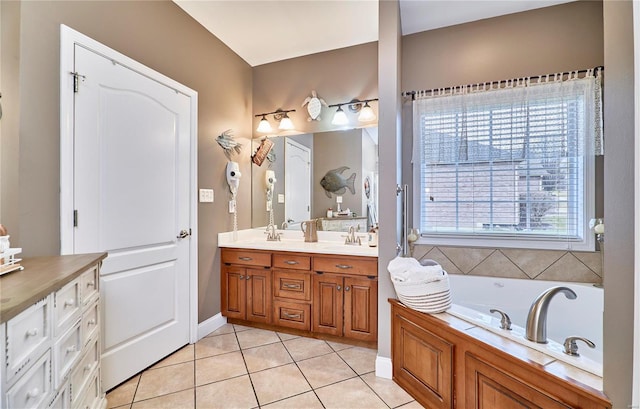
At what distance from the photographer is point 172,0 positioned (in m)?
2.24

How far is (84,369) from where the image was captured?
1.31 metres

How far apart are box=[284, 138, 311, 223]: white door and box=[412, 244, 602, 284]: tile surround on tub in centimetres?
121

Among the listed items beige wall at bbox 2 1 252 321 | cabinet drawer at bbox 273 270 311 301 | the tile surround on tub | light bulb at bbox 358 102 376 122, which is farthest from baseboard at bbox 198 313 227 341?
light bulb at bbox 358 102 376 122

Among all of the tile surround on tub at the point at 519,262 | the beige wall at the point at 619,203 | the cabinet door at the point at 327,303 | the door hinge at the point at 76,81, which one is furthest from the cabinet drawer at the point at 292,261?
the beige wall at the point at 619,203

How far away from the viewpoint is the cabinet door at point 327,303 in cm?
234

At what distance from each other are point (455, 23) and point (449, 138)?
988 millimetres

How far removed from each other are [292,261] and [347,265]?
0.49 metres

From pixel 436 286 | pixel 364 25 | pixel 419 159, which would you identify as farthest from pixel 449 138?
pixel 436 286

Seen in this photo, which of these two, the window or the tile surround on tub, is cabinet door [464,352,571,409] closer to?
the tile surround on tub

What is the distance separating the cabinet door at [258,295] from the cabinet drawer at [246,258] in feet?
0.24

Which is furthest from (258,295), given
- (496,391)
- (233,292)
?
(496,391)

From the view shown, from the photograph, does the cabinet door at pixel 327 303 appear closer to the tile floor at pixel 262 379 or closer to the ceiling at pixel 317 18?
the tile floor at pixel 262 379

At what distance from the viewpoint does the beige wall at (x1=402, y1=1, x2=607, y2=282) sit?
2217 millimetres

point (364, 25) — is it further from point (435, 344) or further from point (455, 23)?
point (435, 344)
